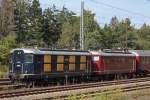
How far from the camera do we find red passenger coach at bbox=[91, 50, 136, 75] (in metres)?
38.0

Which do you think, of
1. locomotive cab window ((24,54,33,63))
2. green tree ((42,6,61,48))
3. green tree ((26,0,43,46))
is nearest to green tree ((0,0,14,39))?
green tree ((26,0,43,46))

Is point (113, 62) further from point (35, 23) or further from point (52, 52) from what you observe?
point (35, 23)

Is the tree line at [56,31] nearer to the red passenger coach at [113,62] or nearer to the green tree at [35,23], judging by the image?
the green tree at [35,23]

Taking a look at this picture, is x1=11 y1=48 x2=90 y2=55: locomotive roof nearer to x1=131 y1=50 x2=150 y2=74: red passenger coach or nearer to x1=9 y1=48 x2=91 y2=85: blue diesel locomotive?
x1=9 y1=48 x2=91 y2=85: blue diesel locomotive

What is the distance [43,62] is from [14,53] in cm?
214

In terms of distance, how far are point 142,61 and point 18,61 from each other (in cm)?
1938

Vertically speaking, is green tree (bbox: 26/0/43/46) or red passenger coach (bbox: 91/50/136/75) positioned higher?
green tree (bbox: 26/0/43/46)

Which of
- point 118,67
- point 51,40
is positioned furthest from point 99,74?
point 51,40

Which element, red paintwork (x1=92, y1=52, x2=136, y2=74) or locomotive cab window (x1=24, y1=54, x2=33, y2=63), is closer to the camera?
locomotive cab window (x1=24, y1=54, x2=33, y2=63)

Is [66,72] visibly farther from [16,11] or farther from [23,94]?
[16,11]

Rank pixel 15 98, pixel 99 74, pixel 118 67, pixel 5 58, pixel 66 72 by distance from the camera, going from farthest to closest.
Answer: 1. pixel 5 58
2. pixel 118 67
3. pixel 99 74
4. pixel 66 72
5. pixel 15 98

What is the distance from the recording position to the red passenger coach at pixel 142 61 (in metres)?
45.9

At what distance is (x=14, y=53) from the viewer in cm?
3136

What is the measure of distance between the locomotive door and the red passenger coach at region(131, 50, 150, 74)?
17.7 m
